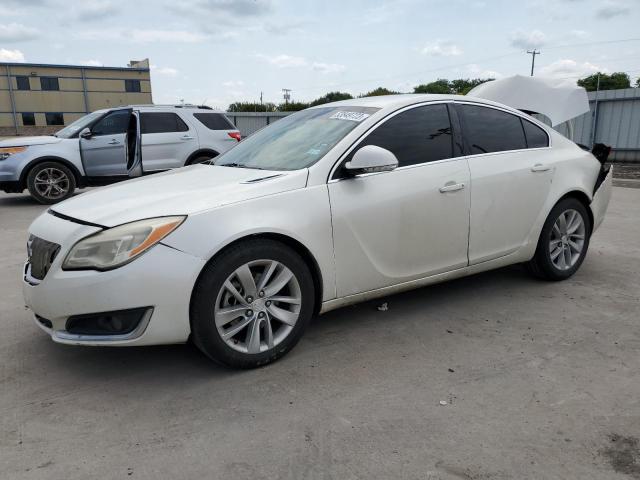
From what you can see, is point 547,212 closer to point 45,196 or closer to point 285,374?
point 285,374

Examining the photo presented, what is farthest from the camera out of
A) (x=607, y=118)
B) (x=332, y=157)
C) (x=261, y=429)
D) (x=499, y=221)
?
(x=607, y=118)

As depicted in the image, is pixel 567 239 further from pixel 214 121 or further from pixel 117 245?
pixel 214 121

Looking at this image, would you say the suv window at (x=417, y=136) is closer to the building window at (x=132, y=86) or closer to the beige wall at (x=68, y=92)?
the beige wall at (x=68, y=92)

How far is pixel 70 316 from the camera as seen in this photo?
2.85 m

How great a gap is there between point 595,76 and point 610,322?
92.4 meters

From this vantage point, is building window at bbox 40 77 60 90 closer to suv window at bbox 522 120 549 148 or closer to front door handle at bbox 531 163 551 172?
suv window at bbox 522 120 549 148

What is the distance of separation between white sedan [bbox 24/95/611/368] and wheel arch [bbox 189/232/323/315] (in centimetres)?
1

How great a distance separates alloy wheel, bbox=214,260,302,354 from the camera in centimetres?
301

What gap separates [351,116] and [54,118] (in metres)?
54.0

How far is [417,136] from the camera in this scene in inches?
152

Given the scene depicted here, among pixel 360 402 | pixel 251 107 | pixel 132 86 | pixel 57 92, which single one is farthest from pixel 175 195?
pixel 57 92

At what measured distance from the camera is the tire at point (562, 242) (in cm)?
453

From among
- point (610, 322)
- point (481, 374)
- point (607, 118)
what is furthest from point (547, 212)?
point (607, 118)

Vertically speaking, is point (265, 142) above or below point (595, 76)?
below
